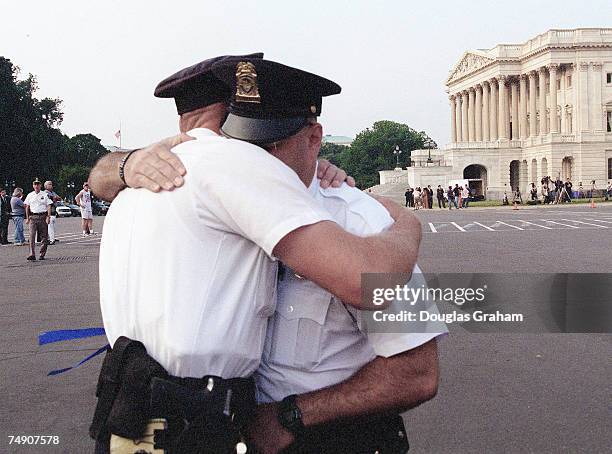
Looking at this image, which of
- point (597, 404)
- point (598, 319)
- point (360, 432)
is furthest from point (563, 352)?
point (360, 432)

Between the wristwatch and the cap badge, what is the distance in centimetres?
76

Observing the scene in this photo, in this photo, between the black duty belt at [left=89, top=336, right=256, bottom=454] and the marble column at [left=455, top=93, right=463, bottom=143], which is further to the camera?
the marble column at [left=455, top=93, right=463, bottom=143]

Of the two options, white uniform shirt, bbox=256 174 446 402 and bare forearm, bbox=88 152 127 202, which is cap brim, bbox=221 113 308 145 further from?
bare forearm, bbox=88 152 127 202

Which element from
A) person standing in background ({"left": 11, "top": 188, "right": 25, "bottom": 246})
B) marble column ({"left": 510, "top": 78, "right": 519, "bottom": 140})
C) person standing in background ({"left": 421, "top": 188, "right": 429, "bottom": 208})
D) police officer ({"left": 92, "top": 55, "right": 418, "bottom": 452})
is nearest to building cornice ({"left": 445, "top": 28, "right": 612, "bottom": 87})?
marble column ({"left": 510, "top": 78, "right": 519, "bottom": 140})

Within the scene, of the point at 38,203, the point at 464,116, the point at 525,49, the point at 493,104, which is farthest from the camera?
the point at 464,116

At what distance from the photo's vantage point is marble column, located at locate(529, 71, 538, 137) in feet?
316

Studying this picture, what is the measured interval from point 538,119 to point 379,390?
101 m

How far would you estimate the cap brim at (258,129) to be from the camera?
2.18 m

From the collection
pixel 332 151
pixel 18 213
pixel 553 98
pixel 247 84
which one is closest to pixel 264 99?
pixel 247 84

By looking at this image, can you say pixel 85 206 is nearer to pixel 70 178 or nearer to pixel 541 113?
pixel 541 113

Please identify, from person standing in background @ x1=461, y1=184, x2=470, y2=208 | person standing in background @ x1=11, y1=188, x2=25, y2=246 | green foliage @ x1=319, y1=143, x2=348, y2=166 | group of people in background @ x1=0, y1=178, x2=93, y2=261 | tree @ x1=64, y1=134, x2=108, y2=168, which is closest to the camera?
group of people in background @ x1=0, y1=178, x2=93, y2=261

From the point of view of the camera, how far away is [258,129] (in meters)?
2.19

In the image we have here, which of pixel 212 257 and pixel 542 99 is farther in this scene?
pixel 542 99

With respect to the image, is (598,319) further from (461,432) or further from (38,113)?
(38,113)
